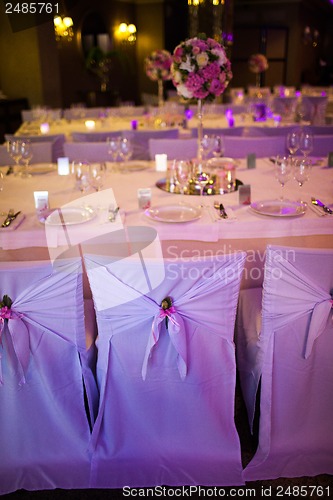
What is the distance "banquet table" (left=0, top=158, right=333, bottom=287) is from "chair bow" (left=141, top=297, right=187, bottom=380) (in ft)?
1.86

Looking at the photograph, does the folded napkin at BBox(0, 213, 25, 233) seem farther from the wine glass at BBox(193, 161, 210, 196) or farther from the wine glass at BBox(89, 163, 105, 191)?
the wine glass at BBox(193, 161, 210, 196)

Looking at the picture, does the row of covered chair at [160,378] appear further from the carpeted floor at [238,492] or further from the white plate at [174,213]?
the white plate at [174,213]

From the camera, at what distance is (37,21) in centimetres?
659

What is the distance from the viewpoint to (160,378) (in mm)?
1559

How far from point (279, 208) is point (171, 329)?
941 millimetres

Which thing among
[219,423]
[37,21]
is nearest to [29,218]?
[219,423]

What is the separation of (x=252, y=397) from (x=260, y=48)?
1294 cm

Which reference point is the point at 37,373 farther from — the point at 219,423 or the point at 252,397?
the point at 252,397

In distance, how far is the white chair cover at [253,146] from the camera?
3.31 metres

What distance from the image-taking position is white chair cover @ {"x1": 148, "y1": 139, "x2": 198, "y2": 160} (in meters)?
3.22

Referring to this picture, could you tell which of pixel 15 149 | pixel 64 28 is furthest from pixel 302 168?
pixel 64 28

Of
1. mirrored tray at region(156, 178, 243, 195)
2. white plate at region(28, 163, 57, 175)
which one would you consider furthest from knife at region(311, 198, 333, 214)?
white plate at region(28, 163, 57, 175)

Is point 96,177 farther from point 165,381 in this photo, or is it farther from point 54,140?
point 54,140

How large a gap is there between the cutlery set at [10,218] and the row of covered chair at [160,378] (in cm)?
60
